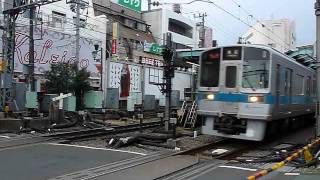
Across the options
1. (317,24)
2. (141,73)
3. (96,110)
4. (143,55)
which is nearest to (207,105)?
(317,24)

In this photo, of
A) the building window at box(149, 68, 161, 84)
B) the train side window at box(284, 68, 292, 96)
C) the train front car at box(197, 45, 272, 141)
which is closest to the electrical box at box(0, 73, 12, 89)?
the train front car at box(197, 45, 272, 141)

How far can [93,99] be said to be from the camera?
3002cm

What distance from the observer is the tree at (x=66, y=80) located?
2848 cm

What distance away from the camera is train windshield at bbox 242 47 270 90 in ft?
47.7

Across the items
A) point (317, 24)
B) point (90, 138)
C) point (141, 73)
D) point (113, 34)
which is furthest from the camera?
point (113, 34)

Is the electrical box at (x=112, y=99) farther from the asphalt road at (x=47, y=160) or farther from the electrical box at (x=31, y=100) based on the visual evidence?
the asphalt road at (x=47, y=160)

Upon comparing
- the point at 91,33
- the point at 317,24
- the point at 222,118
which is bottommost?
the point at 222,118

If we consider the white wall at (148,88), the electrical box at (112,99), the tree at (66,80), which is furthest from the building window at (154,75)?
the tree at (66,80)

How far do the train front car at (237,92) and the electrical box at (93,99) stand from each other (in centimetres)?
1516

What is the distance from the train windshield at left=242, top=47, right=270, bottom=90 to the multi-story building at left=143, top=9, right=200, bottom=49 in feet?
142

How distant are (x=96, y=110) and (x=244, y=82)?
15.9 m

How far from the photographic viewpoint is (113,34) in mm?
45062

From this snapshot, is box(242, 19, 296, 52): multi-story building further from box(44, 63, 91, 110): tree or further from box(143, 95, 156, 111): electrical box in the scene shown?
box(44, 63, 91, 110): tree

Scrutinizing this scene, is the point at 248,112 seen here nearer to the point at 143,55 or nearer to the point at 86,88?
the point at 86,88
